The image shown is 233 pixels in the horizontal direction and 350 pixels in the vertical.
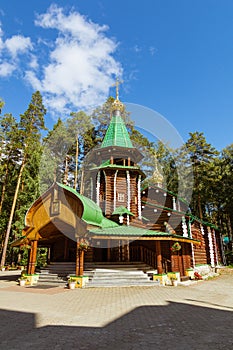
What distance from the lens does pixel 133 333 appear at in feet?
16.0

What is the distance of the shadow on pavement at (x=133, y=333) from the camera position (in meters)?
4.20

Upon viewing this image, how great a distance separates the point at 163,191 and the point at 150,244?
7090mm

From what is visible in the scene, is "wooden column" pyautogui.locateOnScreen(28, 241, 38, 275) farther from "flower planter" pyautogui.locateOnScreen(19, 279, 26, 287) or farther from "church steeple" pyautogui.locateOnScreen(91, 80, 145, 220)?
"church steeple" pyautogui.locateOnScreen(91, 80, 145, 220)

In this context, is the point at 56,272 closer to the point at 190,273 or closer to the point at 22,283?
the point at 22,283

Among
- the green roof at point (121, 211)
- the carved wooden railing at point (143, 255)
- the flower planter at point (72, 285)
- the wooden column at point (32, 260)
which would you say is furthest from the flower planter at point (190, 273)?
the wooden column at point (32, 260)

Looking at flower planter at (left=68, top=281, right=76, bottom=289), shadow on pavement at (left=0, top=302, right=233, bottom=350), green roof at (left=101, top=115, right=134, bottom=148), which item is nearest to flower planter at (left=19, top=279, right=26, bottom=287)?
flower planter at (left=68, top=281, right=76, bottom=289)

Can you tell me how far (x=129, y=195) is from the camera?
59.9ft

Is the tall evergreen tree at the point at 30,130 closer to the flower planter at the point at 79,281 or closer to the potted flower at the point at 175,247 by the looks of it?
the flower planter at the point at 79,281

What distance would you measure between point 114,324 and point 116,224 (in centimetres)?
1050

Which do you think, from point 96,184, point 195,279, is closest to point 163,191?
point 96,184

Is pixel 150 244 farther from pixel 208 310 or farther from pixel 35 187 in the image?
pixel 35 187

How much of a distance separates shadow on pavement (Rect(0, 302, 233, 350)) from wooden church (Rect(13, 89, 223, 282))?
614 centimetres

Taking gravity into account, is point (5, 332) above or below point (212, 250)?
below

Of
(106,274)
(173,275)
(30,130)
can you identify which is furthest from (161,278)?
(30,130)
